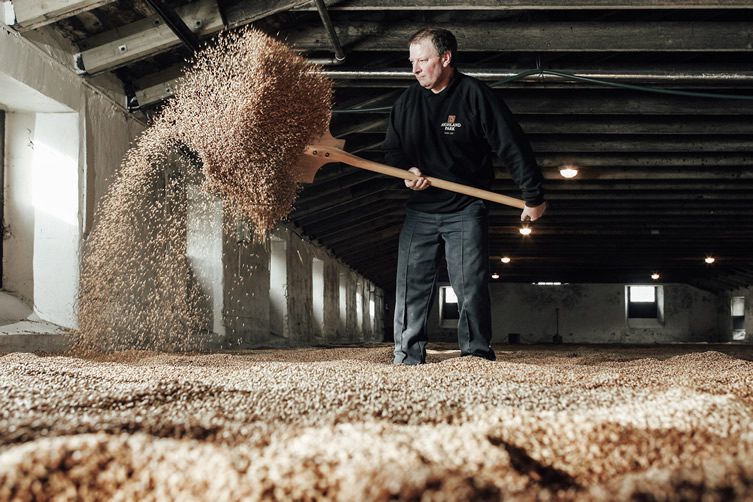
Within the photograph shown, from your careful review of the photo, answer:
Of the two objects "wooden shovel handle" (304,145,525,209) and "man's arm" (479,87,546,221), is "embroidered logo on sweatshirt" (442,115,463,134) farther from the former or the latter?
"wooden shovel handle" (304,145,525,209)

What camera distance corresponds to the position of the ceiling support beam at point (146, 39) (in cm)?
373

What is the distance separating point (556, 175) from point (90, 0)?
5293 mm

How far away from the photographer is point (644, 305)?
67.4 ft

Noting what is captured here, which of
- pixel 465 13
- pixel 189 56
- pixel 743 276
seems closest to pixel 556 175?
pixel 465 13

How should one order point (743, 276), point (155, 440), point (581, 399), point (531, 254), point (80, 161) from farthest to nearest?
point (743, 276) < point (531, 254) < point (80, 161) < point (581, 399) < point (155, 440)

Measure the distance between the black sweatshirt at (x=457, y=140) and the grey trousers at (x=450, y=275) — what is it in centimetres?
8

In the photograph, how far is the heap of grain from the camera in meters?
2.67

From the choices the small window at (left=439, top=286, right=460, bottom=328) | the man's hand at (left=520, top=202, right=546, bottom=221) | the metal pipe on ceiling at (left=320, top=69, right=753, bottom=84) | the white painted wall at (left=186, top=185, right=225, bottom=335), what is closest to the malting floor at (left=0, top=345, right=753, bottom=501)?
the man's hand at (left=520, top=202, right=546, bottom=221)

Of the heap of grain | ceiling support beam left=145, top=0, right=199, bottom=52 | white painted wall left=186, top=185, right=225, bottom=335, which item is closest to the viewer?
the heap of grain

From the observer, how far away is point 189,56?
4.11 m

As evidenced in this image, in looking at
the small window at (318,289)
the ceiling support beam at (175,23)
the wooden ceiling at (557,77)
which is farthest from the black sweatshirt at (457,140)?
the small window at (318,289)

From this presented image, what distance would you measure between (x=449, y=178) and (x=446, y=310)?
1832cm

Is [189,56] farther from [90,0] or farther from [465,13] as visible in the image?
[465,13]

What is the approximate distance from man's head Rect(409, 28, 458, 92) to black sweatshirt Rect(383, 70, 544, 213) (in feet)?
0.24
